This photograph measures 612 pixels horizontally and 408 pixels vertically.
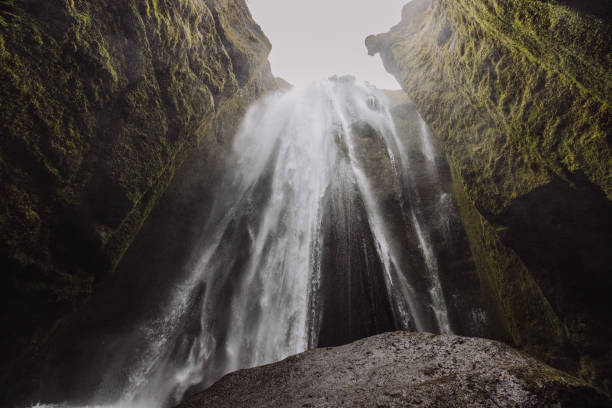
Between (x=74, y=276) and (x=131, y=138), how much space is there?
2963 millimetres

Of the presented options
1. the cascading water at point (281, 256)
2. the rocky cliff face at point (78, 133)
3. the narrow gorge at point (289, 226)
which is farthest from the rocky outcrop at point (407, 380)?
the cascading water at point (281, 256)

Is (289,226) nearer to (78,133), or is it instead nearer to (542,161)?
(78,133)

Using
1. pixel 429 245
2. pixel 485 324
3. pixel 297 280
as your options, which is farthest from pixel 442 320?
pixel 297 280

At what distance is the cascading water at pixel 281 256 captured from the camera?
7.91m

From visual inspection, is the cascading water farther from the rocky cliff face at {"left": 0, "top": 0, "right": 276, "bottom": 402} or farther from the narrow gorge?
the rocky cliff face at {"left": 0, "top": 0, "right": 276, "bottom": 402}

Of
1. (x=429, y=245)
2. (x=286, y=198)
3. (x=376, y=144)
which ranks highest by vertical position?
(x=376, y=144)

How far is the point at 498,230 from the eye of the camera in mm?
6121

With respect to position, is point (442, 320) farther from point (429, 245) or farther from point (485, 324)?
point (429, 245)

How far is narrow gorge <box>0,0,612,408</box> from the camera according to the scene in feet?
10.8

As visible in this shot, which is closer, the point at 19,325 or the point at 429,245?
the point at 19,325

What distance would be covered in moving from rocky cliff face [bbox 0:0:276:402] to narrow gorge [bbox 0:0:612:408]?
32 mm

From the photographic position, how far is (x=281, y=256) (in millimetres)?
10375

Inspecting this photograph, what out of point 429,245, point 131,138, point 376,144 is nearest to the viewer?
point 131,138

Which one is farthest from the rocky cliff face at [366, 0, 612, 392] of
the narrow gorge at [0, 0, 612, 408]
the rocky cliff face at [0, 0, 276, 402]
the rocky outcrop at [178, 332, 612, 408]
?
the rocky cliff face at [0, 0, 276, 402]
